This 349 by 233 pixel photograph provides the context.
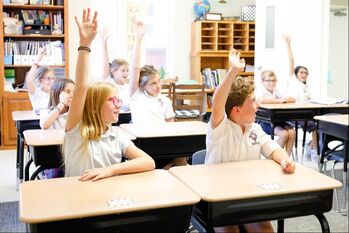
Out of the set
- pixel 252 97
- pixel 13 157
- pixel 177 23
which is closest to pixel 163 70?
pixel 177 23

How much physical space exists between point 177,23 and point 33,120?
341 cm

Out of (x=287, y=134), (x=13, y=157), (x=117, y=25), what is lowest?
(x=13, y=157)

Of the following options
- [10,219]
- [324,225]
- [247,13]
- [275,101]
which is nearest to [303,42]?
[247,13]

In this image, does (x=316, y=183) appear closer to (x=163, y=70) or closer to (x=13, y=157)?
(x=13, y=157)

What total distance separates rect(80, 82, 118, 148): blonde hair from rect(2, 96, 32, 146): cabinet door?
3.61 metres

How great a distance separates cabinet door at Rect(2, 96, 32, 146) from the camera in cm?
512

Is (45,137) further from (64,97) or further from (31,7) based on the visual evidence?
(31,7)

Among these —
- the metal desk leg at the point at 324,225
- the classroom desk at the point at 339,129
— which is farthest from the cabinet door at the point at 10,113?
the metal desk leg at the point at 324,225

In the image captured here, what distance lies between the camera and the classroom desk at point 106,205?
4.16 ft

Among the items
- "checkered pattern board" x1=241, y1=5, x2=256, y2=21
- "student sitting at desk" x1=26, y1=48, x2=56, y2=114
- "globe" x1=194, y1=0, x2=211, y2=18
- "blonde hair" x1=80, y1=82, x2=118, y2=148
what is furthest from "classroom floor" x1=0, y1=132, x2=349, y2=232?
"globe" x1=194, y1=0, x2=211, y2=18

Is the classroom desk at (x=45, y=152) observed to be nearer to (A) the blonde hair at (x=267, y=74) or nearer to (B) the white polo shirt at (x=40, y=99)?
(B) the white polo shirt at (x=40, y=99)

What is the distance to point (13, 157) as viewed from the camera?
481cm

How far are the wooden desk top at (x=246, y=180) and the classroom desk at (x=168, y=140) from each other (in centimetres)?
85

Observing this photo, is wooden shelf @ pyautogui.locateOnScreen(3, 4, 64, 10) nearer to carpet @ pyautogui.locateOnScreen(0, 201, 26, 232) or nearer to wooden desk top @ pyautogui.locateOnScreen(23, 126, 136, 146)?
carpet @ pyautogui.locateOnScreen(0, 201, 26, 232)
